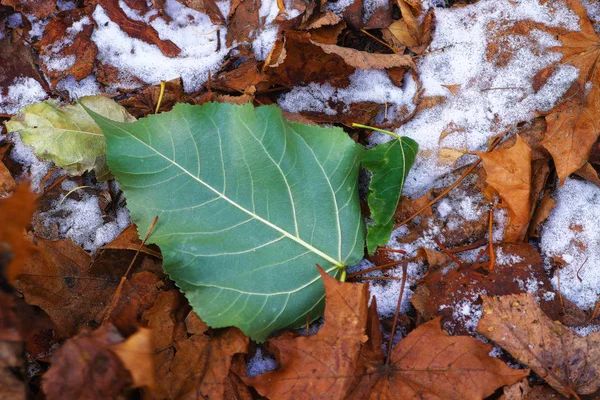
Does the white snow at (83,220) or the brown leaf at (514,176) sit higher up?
the brown leaf at (514,176)

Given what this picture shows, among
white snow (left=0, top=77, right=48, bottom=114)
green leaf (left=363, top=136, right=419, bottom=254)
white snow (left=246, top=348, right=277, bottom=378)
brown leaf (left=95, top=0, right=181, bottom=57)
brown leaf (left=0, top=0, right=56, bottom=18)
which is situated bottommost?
white snow (left=246, top=348, right=277, bottom=378)

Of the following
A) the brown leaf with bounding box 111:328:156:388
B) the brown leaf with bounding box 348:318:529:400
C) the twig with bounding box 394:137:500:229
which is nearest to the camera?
the brown leaf with bounding box 111:328:156:388

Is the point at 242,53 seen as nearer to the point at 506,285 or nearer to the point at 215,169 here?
the point at 215,169

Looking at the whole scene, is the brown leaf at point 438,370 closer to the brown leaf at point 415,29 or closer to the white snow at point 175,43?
the brown leaf at point 415,29

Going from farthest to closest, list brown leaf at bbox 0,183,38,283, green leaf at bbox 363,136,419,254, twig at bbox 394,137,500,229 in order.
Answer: twig at bbox 394,137,500,229 < green leaf at bbox 363,136,419,254 < brown leaf at bbox 0,183,38,283

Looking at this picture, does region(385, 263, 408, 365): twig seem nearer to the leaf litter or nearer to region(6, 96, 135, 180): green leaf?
the leaf litter

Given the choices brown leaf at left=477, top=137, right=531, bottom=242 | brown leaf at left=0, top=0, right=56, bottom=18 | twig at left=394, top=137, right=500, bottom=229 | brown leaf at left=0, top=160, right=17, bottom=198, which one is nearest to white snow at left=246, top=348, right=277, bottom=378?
twig at left=394, top=137, right=500, bottom=229

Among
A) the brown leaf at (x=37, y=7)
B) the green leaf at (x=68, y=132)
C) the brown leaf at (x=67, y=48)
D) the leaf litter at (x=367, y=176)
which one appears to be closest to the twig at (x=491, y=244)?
the leaf litter at (x=367, y=176)

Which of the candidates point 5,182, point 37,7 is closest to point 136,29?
point 37,7
